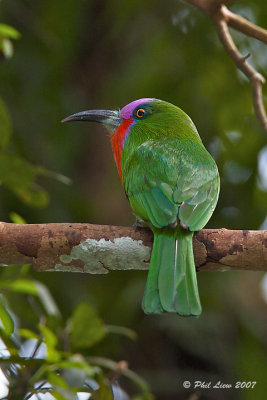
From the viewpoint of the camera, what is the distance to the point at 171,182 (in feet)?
9.81

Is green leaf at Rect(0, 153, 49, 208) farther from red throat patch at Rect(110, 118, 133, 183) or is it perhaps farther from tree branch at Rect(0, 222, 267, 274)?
red throat patch at Rect(110, 118, 133, 183)

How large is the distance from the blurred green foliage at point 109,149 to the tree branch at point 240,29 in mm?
1205

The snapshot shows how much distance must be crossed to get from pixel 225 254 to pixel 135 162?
0.82 m

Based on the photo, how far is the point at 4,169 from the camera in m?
2.89

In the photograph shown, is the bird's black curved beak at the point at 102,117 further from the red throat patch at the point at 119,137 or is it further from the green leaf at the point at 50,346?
the green leaf at the point at 50,346

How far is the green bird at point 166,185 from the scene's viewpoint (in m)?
2.55

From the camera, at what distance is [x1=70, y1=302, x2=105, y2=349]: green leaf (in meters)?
2.33

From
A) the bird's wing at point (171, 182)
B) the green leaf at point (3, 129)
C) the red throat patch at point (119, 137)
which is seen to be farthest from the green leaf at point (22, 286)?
the red throat patch at point (119, 137)

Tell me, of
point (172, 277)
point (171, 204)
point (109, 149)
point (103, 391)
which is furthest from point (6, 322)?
point (109, 149)

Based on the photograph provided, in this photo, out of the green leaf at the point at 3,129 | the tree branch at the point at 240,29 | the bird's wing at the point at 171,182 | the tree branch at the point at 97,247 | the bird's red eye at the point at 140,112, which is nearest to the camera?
the tree branch at the point at 97,247

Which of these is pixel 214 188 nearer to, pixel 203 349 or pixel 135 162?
pixel 135 162

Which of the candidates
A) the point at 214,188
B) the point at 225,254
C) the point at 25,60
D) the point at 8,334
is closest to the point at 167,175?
the point at 214,188
